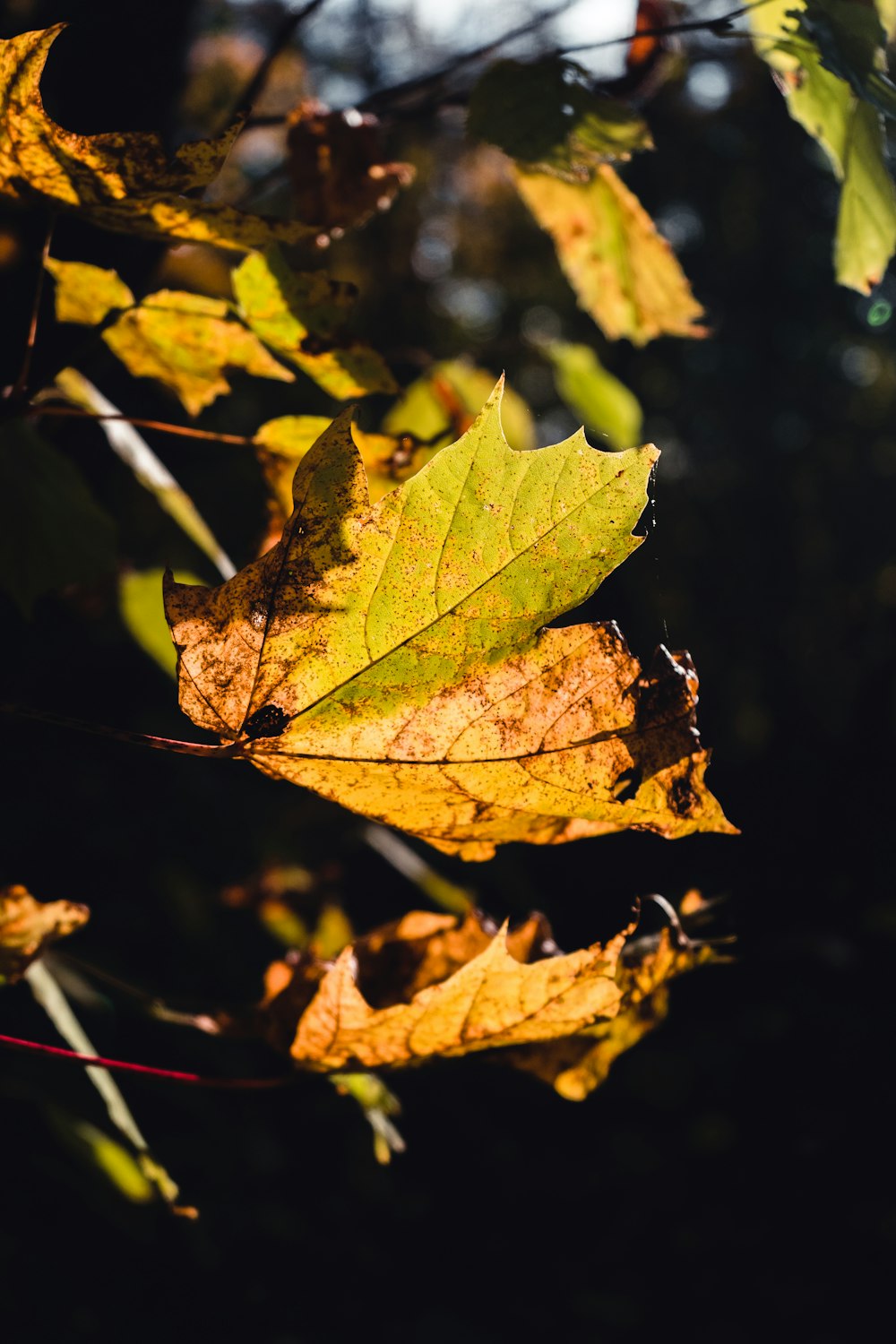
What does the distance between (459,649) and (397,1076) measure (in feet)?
1.06

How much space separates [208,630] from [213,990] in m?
1.48

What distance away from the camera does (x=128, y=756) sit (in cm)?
169

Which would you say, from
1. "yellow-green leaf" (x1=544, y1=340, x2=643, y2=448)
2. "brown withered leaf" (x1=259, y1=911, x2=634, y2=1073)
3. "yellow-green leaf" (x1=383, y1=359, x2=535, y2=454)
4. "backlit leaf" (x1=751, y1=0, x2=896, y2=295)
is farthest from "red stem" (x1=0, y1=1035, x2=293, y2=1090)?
"yellow-green leaf" (x1=544, y1=340, x2=643, y2=448)

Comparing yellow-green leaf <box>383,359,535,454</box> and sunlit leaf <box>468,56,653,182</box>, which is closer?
sunlit leaf <box>468,56,653,182</box>

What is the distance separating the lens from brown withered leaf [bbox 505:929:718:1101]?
52 cm

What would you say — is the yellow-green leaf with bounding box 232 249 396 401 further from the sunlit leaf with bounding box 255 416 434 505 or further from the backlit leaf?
the backlit leaf

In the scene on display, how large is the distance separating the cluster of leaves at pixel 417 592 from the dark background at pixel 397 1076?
0.07 metres

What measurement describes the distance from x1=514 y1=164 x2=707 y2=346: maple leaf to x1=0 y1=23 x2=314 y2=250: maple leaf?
0.40m

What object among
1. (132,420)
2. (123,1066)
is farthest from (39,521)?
(123,1066)

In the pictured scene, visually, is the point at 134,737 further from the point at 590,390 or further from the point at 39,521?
the point at 590,390

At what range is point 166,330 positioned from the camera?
694mm

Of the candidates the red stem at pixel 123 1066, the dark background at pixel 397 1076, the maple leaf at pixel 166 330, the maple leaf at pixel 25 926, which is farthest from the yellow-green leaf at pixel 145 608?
the red stem at pixel 123 1066

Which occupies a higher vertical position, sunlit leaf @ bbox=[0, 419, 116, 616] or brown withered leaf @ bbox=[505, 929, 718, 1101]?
sunlit leaf @ bbox=[0, 419, 116, 616]

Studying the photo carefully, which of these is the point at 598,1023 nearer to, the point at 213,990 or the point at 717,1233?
the point at 213,990
